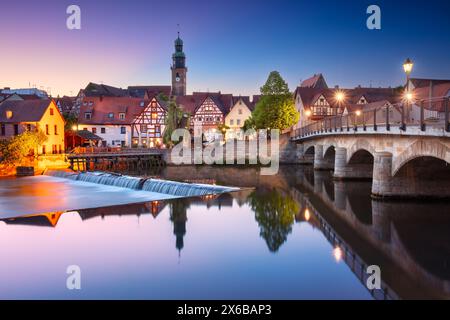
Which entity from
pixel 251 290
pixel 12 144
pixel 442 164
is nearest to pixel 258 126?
pixel 12 144

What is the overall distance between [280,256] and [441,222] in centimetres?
980

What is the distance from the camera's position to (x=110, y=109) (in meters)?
80.6

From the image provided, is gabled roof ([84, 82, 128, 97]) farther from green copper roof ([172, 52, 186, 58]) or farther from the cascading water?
the cascading water

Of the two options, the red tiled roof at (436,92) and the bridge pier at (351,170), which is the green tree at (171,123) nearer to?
the bridge pier at (351,170)

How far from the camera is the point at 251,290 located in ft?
51.6

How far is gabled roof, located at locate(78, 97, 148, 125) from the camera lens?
7925 centimetres

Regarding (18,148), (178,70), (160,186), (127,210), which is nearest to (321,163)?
(160,186)

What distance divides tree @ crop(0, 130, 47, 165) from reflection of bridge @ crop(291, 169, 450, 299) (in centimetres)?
3307

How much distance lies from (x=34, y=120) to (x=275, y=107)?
34.0 meters

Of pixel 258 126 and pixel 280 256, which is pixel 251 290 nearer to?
pixel 280 256

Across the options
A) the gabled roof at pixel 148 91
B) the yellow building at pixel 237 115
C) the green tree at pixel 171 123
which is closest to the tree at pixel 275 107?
the green tree at pixel 171 123

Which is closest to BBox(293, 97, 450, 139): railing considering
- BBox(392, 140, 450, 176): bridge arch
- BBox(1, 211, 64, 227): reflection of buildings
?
BBox(392, 140, 450, 176): bridge arch

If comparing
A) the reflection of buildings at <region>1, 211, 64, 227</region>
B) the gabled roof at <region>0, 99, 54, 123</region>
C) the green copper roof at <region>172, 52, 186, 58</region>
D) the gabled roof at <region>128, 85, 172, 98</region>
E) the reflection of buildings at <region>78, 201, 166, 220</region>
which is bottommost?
the reflection of buildings at <region>1, 211, 64, 227</region>

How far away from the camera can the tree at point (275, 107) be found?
6919 centimetres
